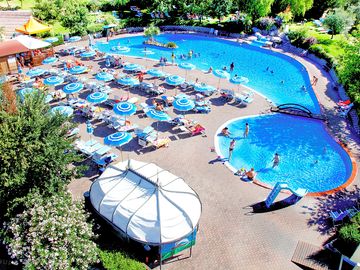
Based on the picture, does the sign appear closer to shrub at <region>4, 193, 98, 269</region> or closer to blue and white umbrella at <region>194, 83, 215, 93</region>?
shrub at <region>4, 193, 98, 269</region>

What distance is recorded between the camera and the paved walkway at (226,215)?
14.4m

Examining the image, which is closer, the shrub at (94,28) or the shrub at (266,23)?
the shrub at (94,28)

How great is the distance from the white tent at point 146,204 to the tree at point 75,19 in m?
31.9

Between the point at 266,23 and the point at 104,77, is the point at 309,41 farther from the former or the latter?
the point at 104,77

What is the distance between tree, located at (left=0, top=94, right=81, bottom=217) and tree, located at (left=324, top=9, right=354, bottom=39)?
133 ft

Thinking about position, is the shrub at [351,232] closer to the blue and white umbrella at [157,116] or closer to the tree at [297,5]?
the blue and white umbrella at [157,116]

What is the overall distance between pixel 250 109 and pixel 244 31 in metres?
23.7

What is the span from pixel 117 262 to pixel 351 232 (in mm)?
10655

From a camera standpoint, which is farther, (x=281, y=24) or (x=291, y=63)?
(x=281, y=24)

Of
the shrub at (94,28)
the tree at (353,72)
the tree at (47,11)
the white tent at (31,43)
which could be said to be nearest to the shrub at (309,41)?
the tree at (353,72)

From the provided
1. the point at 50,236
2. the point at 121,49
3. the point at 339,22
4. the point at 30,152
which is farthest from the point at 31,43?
the point at 339,22

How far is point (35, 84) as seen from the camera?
92.3 ft

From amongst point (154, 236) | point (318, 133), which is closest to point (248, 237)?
point (154, 236)

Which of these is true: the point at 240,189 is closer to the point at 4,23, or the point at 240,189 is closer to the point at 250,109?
the point at 250,109
